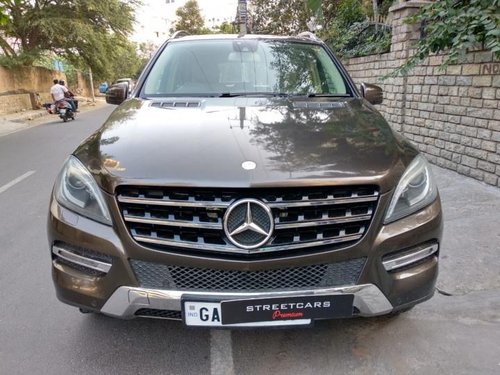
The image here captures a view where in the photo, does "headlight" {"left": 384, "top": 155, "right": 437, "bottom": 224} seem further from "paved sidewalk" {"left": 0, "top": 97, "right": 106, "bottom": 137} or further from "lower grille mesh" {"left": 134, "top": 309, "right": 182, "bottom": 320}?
"paved sidewalk" {"left": 0, "top": 97, "right": 106, "bottom": 137}

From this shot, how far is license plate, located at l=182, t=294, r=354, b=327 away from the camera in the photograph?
2.02m

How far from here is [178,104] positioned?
305 centimetres

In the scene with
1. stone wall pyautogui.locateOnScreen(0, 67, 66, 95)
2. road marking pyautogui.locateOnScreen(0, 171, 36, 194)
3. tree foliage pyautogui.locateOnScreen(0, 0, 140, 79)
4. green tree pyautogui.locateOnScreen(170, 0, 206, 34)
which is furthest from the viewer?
green tree pyautogui.locateOnScreen(170, 0, 206, 34)

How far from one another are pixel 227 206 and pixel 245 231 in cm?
14

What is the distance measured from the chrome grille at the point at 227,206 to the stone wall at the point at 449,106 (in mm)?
3833

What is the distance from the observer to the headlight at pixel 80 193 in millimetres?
2109

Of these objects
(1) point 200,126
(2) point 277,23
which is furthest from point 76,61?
(1) point 200,126

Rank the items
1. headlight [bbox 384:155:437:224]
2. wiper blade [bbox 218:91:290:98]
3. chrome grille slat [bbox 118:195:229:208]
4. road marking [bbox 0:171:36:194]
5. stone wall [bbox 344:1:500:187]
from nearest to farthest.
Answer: chrome grille slat [bbox 118:195:229:208], headlight [bbox 384:155:437:224], wiper blade [bbox 218:91:290:98], stone wall [bbox 344:1:500:187], road marking [bbox 0:171:36:194]

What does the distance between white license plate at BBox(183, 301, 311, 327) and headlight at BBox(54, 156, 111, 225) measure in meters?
0.54

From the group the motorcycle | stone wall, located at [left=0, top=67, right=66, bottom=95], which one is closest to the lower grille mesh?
the motorcycle

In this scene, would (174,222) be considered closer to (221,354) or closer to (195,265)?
(195,265)

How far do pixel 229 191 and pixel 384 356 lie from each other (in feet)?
4.45

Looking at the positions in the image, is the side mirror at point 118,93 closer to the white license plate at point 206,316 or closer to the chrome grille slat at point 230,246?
the chrome grille slat at point 230,246

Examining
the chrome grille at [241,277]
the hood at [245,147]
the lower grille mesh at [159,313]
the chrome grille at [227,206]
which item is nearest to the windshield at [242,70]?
the hood at [245,147]
